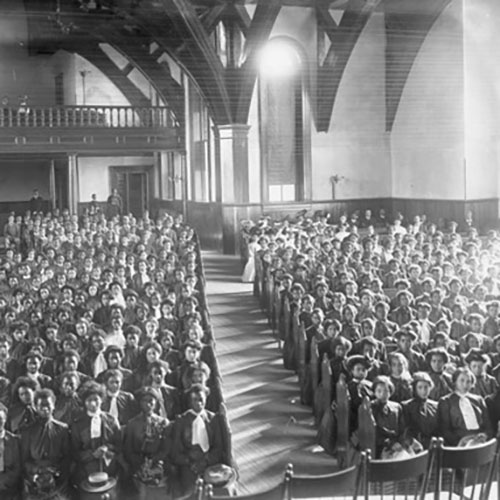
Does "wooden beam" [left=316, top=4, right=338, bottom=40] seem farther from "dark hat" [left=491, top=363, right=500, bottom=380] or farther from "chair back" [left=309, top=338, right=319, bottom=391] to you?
"dark hat" [left=491, top=363, right=500, bottom=380]

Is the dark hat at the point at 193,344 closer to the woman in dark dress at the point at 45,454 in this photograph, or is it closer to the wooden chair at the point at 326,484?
the woman in dark dress at the point at 45,454

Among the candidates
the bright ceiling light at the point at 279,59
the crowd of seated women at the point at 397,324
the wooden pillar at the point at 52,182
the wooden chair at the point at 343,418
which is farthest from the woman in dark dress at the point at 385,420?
the wooden pillar at the point at 52,182

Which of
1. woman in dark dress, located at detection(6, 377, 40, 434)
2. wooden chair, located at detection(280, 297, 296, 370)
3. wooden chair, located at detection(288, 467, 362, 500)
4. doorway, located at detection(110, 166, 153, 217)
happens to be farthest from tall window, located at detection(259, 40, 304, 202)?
wooden chair, located at detection(288, 467, 362, 500)

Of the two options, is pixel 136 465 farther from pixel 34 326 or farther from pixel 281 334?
pixel 281 334

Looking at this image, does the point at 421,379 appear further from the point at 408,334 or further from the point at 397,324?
the point at 397,324

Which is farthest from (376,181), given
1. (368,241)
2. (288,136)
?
(368,241)

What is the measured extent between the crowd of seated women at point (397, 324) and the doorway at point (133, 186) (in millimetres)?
13517

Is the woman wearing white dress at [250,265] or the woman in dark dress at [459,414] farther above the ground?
the woman wearing white dress at [250,265]

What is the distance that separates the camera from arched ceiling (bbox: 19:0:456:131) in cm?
2203

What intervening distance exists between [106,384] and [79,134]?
17.2 meters

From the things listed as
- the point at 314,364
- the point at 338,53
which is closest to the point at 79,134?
the point at 338,53

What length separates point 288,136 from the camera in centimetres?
2484

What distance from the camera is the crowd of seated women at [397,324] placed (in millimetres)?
7320

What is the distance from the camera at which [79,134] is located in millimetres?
23719
